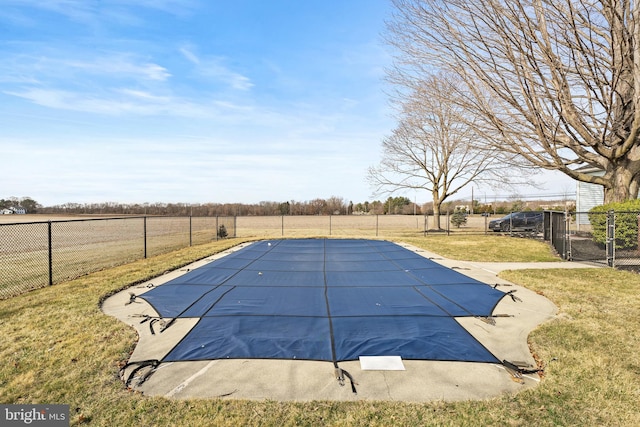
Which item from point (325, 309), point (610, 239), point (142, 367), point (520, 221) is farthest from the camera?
point (520, 221)

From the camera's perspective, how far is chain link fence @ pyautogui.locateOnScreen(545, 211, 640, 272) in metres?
8.60

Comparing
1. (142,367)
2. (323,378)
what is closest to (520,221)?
(323,378)

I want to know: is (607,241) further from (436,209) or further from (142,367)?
(436,209)

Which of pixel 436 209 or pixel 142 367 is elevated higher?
pixel 436 209

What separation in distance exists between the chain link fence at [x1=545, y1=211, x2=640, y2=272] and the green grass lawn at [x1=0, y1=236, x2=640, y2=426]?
416 cm

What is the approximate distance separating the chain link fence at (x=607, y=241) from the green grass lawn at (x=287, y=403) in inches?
164

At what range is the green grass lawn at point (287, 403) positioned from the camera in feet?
7.72

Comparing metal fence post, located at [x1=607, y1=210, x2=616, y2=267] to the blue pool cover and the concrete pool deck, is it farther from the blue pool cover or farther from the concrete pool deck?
the concrete pool deck

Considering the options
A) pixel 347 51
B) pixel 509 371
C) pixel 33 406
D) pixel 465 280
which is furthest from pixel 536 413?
pixel 347 51

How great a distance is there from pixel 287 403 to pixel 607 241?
10077mm

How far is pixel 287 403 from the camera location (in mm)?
2525

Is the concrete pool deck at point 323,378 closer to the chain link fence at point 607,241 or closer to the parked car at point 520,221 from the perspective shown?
the chain link fence at point 607,241

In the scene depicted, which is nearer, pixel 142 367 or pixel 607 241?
pixel 142 367

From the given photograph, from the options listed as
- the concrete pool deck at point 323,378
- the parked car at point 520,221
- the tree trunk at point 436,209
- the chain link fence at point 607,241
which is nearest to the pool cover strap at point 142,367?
the concrete pool deck at point 323,378
